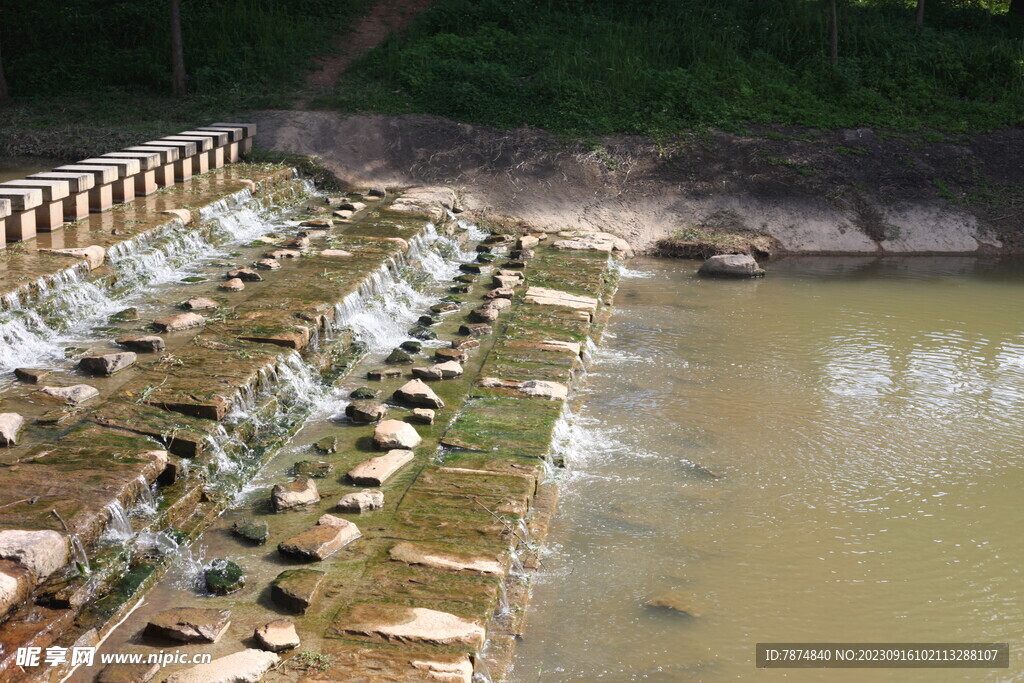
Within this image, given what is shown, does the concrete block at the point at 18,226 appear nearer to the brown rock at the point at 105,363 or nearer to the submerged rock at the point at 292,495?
the brown rock at the point at 105,363

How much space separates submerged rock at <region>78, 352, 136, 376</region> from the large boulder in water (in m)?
6.67

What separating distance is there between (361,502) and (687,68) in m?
11.9

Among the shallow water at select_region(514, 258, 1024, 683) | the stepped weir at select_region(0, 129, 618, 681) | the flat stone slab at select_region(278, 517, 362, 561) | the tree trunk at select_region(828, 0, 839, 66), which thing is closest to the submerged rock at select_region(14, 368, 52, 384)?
the stepped weir at select_region(0, 129, 618, 681)

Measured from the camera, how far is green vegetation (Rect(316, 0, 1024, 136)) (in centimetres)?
1426

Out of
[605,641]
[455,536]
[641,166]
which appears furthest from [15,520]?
[641,166]

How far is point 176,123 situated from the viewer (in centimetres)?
1372

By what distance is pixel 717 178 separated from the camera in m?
13.2

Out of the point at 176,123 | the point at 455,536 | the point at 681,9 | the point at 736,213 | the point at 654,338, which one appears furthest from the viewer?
the point at 681,9

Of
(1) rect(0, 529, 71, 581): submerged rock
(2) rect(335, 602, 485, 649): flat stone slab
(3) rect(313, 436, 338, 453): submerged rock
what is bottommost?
(2) rect(335, 602, 485, 649): flat stone slab

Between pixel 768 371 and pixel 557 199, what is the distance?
5.52m

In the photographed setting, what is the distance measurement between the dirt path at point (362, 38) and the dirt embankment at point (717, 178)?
1.53m

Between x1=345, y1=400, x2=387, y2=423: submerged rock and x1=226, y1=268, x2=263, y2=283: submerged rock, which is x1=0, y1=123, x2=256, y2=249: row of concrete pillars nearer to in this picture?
x1=226, y1=268, x2=263, y2=283: submerged rock

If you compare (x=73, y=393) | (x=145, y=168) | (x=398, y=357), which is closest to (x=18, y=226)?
(x=145, y=168)

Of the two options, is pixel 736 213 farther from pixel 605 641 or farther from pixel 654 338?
pixel 605 641
